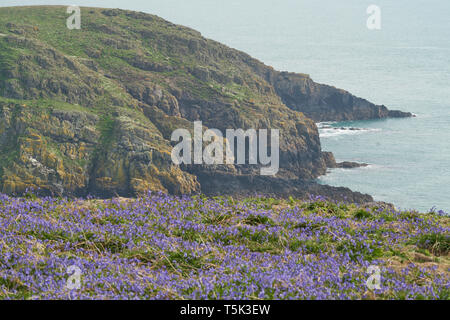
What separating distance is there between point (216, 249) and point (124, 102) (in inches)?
4472

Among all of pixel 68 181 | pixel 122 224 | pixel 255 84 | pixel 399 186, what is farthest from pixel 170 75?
pixel 122 224

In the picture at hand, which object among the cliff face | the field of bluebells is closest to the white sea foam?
the cliff face

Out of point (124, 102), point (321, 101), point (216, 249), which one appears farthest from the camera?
point (321, 101)

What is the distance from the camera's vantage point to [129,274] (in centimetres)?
920

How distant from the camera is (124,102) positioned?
399 ft

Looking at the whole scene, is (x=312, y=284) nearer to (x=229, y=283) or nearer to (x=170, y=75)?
(x=229, y=283)

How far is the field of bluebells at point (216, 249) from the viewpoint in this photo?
28.0 feet

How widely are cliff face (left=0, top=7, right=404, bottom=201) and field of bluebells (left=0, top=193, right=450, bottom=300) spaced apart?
274 ft

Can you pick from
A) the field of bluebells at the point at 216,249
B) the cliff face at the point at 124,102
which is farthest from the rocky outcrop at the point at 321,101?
the field of bluebells at the point at 216,249

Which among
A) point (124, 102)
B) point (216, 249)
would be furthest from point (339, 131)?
point (216, 249)

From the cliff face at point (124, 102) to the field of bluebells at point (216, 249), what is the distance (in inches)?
3293

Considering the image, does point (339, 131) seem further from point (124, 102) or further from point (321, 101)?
point (124, 102)

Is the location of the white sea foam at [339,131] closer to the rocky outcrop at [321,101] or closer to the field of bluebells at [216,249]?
the rocky outcrop at [321,101]
